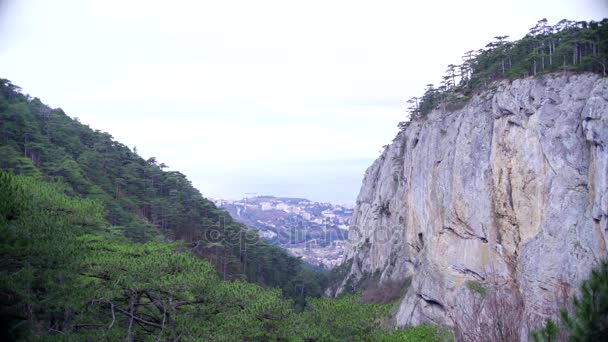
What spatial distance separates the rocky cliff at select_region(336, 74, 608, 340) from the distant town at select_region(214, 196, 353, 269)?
149ft

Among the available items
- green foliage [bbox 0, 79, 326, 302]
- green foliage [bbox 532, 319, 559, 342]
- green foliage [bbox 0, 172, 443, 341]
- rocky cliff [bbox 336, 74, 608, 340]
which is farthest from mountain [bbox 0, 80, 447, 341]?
green foliage [bbox 0, 79, 326, 302]

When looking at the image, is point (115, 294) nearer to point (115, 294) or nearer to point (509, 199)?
point (115, 294)

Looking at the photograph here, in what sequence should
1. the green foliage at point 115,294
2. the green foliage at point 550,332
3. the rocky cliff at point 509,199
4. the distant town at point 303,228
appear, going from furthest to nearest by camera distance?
1. the distant town at point 303,228
2. the rocky cliff at point 509,199
3. the green foliage at point 115,294
4. the green foliage at point 550,332

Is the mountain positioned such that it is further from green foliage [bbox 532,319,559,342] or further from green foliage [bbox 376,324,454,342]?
green foliage [bbox 532,319,559,342]

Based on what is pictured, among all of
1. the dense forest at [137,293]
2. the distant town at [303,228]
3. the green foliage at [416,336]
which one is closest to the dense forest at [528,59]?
the dense forest at [137,293]

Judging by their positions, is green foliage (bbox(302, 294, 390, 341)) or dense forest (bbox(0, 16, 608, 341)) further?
green foliage (bbox(302, 294, 390, 341))

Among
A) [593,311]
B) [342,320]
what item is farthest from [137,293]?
[593,311]

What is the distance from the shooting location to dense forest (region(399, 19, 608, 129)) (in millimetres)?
24828

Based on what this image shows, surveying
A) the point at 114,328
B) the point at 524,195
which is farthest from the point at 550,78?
the point at 114,328

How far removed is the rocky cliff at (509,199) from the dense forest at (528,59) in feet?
3.84

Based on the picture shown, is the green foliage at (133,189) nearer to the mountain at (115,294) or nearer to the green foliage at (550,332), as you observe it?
the mountain at (115,294)

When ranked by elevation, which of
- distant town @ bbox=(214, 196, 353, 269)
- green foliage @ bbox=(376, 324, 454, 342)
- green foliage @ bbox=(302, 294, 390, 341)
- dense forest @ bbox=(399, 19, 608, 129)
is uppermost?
dense forest @ bbox=(399, 19, 608, 129)

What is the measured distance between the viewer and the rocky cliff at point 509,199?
68.8 feet

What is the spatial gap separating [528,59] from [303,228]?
9202cm
